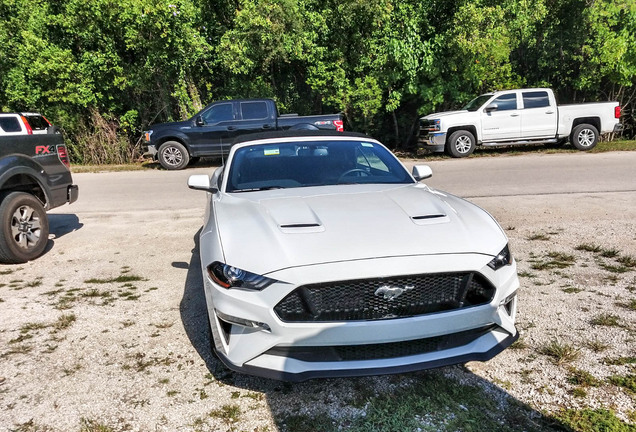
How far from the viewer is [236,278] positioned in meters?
2.69

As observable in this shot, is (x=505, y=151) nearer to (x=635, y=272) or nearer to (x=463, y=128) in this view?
(x=463, y=128)

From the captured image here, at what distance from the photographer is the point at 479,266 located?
2742 millimetres

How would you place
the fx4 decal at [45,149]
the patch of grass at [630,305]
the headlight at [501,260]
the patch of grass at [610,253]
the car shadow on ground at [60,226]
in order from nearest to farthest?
the headlight at [501,260] → the patch of grass at [630,305] → the patch of grass at [610,253] → the fx4 decal at [45,149] → the car shadow on ground at [60,226]

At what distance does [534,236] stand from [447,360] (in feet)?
13.4

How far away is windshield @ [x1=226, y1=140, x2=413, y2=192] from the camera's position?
4.13m

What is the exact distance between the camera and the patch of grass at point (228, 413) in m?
2.65

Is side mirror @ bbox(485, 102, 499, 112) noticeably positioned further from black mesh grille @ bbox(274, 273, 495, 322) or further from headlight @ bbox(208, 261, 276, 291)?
headlight @ bbox(208, 261, 276, 291)

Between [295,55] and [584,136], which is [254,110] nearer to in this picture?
[295,55]

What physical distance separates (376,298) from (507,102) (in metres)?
14.0

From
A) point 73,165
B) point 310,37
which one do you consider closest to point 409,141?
point 310,37

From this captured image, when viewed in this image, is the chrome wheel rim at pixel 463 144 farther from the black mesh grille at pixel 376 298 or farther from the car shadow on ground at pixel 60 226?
the black mesh grille at pixel 376 298

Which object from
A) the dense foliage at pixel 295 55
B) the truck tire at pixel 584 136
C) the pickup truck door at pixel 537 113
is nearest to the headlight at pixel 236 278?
the dense foliage at pixel 295 55

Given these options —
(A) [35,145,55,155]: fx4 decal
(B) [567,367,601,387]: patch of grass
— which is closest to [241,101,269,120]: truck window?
(A) [35,145,55,155]: fx4 decal

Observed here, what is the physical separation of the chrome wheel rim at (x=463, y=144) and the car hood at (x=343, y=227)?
1170 centimetres
